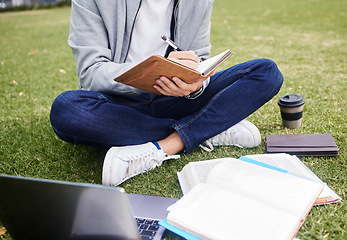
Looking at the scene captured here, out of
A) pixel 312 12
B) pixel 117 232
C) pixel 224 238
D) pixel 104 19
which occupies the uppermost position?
pixel 104 19

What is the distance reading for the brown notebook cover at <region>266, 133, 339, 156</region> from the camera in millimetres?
1688

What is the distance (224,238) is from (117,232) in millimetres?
321

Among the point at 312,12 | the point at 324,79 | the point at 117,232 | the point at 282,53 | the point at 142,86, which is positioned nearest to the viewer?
the point at 117,232

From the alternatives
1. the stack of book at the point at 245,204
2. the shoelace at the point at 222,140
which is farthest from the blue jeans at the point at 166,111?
the stack of book at the point at 245,204

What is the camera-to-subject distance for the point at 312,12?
7684 mm

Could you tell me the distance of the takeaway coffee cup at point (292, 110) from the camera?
1.99 m

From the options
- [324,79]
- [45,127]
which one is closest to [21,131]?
[45,127]

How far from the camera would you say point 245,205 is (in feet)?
3.60

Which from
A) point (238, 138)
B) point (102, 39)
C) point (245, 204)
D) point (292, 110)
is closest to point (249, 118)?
point (292, 110)

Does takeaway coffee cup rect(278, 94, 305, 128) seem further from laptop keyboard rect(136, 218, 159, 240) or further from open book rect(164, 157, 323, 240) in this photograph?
laptop keyboard rect(136, 218, 159, 240)

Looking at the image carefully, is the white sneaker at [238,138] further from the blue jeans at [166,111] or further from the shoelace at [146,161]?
the shoelace at [146,161]

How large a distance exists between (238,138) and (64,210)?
1.17 m

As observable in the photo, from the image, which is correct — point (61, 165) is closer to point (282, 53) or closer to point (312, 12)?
point (282, 53)

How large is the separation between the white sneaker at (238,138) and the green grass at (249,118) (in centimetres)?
4
